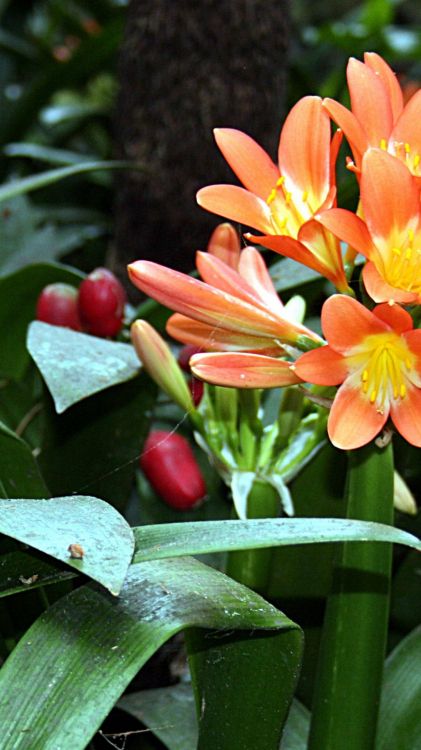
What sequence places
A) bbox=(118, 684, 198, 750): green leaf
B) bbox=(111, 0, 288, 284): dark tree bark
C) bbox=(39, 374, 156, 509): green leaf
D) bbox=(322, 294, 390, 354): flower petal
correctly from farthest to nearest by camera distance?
1. bbox=(111, 0, 288, 284): dark tree bark
2. bbox=(39, 374, 156, 509): green leaf
3. bbox=(118, 684, 198, 750): green leaf
4. bbox=(322, 294, 390, 354): flower petal

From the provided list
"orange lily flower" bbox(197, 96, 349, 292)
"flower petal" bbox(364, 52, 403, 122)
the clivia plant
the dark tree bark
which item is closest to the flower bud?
the clivia plant

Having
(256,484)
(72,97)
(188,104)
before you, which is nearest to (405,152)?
(256,484)

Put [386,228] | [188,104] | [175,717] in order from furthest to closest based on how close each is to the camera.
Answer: [188,104] → [175,717] → [386,228]

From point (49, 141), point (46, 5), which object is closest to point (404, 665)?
point (49, 141)

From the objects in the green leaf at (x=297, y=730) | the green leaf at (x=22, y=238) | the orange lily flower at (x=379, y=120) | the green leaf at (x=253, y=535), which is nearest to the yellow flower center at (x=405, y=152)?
the orange lily flower at (x=379, y=120)

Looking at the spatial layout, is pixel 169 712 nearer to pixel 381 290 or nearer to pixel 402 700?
pixel 402 700

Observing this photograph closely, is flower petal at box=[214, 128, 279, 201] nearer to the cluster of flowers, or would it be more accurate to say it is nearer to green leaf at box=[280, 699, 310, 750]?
the cluster of flowers

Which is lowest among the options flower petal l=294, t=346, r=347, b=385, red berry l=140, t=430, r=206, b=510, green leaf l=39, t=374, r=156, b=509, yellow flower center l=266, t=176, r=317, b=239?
red berry l=140, t=430, r=206, b=510
